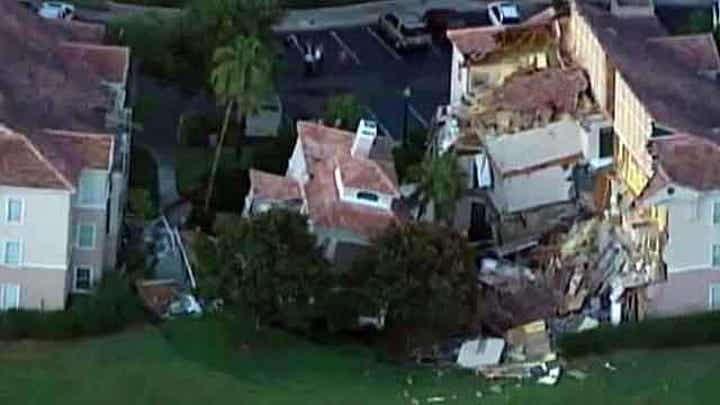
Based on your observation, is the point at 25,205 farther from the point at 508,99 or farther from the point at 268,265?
the point at 508,99

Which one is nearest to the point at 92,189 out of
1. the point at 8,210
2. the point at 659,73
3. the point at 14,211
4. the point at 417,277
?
the point at 14,211

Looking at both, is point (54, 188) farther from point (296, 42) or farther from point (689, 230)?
point (296, 42)

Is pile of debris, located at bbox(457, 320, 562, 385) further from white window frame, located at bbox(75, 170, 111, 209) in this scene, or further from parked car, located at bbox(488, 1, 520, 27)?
parked car, located at bbox(488, 1, 520, 27)

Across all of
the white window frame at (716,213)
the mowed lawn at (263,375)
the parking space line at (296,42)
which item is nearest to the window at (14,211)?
the mowed lawn at (263,375)

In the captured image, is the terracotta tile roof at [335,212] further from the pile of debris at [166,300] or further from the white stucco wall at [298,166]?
the pile of debris at [166,300]

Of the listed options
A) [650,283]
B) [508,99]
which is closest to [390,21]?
[508,99]
